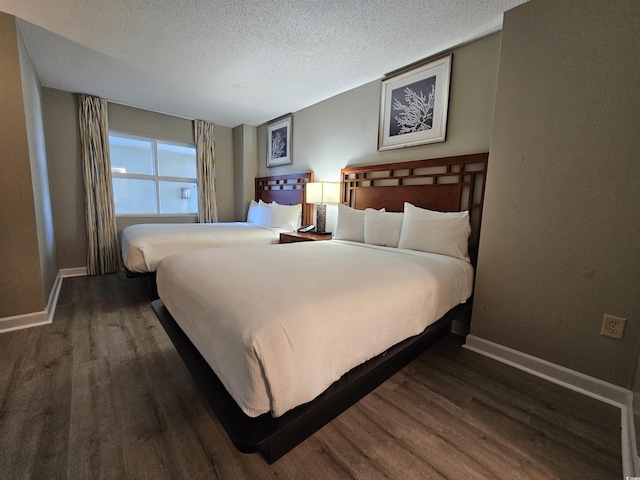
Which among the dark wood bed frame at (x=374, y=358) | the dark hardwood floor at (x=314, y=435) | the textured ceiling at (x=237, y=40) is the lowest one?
the dark hardwood floor at (x=314, y=435)

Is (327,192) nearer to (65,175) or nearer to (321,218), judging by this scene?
(321,218)

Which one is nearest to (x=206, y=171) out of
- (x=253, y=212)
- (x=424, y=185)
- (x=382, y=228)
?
(x=253, y=212)

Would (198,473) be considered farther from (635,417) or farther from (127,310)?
(127,310)

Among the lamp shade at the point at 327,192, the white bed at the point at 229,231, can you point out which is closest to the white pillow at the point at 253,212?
the white bed at the point at 229,231

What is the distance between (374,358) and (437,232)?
4.11 ft

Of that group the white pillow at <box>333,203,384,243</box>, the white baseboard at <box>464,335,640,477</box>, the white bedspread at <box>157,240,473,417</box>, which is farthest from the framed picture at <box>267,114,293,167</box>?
the white baseboard at <box>464,335,640,477</box>

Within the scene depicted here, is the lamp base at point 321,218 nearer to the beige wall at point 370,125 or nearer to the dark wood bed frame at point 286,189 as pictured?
the beige wall at point 370,125

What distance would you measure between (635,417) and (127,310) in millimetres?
3578

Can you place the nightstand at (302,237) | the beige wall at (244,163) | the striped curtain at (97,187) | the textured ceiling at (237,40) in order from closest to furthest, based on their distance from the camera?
the textured ceiling at (237,40) → the nightstand at (302,237) → the striped curtain at (97,187) → the beige wall at (244,163)

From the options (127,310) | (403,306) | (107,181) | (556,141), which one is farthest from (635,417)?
(107,181)

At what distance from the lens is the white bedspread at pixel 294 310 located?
89 cm

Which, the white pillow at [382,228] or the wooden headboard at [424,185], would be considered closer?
the wooden headboard at [424,185]

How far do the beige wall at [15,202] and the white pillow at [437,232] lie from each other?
3103mm

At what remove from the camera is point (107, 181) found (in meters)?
3.76
